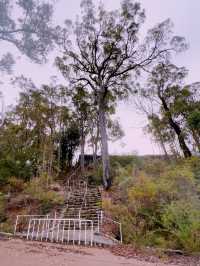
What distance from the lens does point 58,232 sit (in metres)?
8.59

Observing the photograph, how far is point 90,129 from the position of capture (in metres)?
22.7

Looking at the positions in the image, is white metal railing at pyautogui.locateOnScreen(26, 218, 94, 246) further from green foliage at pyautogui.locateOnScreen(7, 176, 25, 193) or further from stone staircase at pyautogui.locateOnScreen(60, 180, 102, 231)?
green foliage at pyautogui.locateOnScreen(7, 176, 25, 193)

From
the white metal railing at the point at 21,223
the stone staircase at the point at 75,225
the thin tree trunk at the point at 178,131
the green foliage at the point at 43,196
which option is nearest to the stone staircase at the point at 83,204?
the stone staircase at the point at 75,225

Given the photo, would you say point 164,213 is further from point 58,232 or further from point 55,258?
point 55,258

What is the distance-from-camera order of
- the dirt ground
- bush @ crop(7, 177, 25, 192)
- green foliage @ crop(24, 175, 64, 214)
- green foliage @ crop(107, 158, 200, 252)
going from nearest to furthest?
1. the dirt ground
2. green foliage @ crop(107, 158, 200, 252)
3. green foliage @ crop(24, 175, 64, 214)
4. bush @ crop(7, 177, 25, 192)

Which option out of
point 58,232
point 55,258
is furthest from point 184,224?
point 58,232

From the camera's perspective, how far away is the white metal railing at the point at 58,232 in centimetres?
800

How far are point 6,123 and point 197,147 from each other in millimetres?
12895

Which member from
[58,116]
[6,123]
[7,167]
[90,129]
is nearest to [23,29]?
[7,167]


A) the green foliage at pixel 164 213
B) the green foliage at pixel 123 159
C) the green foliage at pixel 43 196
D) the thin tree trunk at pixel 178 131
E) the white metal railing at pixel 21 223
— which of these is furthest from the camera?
the green foliage at pixel 123 159

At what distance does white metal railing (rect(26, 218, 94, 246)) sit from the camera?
26.2ft

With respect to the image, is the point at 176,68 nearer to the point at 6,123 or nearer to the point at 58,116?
the point at 58,116

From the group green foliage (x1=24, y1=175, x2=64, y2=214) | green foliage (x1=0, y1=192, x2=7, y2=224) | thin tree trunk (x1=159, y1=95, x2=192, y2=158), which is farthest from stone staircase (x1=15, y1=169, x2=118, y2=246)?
thin tree trunk (x1=159, y1=95, x2=192, y2=158)

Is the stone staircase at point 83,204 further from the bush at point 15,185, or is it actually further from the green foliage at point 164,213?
the bush at point 15,185
